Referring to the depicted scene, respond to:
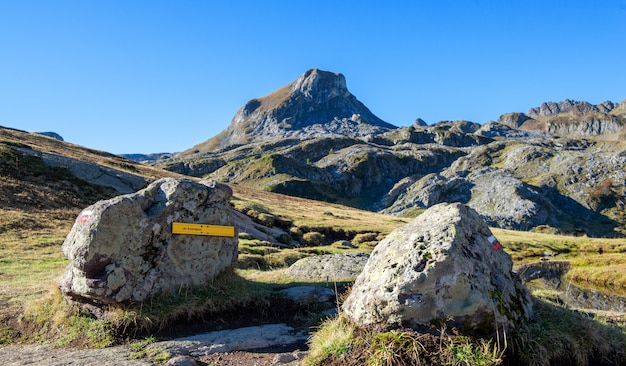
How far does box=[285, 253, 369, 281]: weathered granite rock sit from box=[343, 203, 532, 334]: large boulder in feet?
30.9

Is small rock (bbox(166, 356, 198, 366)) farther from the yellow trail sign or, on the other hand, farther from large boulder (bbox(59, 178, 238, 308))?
the yellow trail sign

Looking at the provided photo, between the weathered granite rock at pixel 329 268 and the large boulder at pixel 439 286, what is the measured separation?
371 inches

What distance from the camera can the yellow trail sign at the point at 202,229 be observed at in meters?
15.6

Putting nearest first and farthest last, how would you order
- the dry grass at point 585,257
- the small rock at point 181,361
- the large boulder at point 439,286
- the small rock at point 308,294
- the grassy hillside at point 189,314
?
1. the grassy hillside at point 189,314
2. the large boulder at point 439,286
3. the small rock at point 181,361
4. the small rock at point 308,294
5. the dry grass at point 585,257

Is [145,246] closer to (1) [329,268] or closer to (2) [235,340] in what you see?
(2) [235,340]

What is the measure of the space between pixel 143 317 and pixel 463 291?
990 cm

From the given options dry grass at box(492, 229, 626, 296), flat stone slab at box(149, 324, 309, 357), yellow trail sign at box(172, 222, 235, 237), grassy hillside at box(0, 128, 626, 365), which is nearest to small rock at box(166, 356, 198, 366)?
flat stone slab at box(149, 324, 309, 357)

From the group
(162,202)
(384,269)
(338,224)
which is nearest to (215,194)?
(162,202)

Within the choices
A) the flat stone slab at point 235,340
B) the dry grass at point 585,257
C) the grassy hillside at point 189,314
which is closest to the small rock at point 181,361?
the flat stone slab at point 235,340

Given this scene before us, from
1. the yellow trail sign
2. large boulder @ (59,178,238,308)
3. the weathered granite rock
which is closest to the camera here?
large boulder @ (59,178,238,308)

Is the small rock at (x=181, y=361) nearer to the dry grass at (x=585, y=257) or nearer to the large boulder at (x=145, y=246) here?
the large boulder at (x=145, y=246)

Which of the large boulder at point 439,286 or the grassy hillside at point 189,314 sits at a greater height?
the large boulder at point 439,286

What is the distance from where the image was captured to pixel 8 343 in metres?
12.5

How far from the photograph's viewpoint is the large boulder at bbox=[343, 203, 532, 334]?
8984 millimetres
